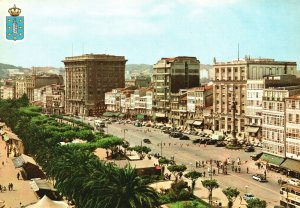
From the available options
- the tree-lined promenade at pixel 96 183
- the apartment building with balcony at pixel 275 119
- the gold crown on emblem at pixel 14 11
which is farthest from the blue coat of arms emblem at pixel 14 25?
the apartment building with balcony at pixel 275 119

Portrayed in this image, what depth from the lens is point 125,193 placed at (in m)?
38.1

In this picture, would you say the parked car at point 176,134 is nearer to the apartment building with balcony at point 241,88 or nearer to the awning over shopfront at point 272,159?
the apartment building with balcony at point 241,88

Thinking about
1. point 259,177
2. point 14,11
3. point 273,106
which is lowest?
point 259,177

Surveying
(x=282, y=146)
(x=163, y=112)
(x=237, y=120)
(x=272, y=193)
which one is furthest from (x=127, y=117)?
(x=272, y=193)

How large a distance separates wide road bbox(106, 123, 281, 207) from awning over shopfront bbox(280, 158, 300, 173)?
178cm

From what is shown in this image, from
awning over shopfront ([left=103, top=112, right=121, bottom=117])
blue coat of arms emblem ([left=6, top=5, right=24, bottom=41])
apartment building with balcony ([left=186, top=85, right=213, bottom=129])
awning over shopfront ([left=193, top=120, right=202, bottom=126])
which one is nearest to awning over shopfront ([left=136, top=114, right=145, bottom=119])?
awning over shopfront ([left=103, top=112, right=121, bottom=117])

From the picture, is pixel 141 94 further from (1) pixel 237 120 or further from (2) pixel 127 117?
(1) pixel 237 120

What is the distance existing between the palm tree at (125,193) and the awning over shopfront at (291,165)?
32.7 m

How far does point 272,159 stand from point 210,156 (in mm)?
14227

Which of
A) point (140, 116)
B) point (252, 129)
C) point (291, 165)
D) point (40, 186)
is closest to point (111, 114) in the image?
point (140, 116)

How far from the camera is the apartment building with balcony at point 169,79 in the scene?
143 meters

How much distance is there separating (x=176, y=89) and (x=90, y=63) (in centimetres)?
5395

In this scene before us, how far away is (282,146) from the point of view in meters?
70.9

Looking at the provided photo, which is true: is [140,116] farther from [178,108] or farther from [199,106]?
[199,106]
